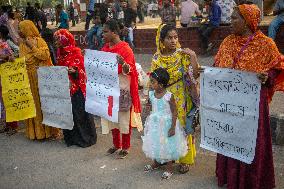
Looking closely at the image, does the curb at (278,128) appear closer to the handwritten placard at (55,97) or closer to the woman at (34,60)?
the handwritten placard at (55,97)

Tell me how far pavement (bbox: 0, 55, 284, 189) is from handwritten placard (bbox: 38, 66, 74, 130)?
0.42 m

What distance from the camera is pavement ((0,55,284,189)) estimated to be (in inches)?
188

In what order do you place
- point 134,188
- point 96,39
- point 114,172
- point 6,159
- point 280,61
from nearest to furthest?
point 280,61, point 134,188, point 114,172, point 6,159, point 96,39

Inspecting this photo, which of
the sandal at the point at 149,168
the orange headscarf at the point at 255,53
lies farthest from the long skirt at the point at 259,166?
the sandal at the point at 149,168

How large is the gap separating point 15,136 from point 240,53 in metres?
4.63

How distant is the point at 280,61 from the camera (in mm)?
3865

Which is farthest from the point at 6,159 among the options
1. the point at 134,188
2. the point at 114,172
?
the point at 134,188

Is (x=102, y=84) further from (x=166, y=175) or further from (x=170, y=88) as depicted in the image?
(x=166, y=175)

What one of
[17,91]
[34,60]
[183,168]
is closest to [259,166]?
[183,168]

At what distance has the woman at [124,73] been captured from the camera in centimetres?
524

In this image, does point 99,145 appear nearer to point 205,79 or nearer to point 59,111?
point 59,111

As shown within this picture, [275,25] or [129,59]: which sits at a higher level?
[275,25]

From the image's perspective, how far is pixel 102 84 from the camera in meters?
5.45

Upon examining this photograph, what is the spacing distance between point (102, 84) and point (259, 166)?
2.40 meters
